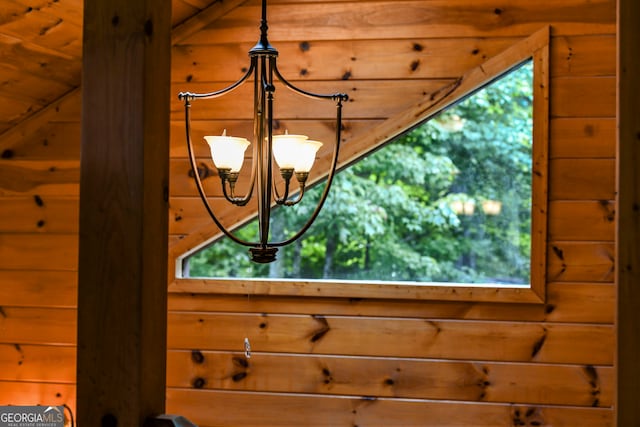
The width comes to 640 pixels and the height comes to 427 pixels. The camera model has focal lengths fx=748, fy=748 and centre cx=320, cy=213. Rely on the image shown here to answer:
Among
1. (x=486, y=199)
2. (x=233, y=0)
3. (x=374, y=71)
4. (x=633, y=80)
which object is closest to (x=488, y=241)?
(x=486, y=199)

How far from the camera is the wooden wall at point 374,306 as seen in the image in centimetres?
315

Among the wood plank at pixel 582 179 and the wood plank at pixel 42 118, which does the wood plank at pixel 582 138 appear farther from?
the wood plank at pixel 42 118

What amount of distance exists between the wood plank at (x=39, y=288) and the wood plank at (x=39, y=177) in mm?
374

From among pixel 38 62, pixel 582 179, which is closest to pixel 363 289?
pixel 582 179

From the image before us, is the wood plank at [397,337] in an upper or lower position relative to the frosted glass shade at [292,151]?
lower

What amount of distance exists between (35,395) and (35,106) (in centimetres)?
134

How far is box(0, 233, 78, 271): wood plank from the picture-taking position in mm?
3445

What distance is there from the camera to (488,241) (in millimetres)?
3266

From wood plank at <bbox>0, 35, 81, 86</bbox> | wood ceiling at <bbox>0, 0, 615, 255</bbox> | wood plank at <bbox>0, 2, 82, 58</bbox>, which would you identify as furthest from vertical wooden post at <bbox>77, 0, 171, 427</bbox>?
wood ceiling at <bbox>0, 0, 615, 255</bbox>

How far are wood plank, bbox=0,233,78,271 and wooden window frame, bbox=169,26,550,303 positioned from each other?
2.35 feet

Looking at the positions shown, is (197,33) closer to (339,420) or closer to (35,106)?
(35,106)

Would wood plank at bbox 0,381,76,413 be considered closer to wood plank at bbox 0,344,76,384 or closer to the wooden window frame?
wood plank at bbox 0,344,76,384

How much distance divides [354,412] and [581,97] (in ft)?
5.48

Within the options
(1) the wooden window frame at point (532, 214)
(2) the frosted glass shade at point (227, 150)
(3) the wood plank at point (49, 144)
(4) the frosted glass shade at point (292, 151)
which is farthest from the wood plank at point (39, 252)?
(4) the frosted glass shade at point (292, 151)
